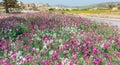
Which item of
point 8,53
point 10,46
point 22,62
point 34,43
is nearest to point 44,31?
point 34,43

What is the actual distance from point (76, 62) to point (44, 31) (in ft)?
11.4

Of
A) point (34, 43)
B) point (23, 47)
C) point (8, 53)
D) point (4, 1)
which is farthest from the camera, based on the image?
point (4, 1)

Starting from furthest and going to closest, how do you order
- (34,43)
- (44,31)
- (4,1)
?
(4,1) → (44,31) → (34,43)

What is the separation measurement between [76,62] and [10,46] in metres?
2.10

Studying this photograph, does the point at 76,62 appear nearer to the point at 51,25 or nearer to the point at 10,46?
the point at 10,46

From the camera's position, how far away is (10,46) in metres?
7.53

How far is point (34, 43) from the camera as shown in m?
7.98

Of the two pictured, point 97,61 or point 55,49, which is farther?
point 55,49

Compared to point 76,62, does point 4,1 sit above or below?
below

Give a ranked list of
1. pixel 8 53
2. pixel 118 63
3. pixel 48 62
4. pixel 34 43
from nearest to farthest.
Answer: pixel 48 62 < pixel 118 63 < pixel 8 53 < pixel 34 43

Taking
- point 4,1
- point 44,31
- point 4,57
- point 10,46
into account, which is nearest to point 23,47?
point 10,46

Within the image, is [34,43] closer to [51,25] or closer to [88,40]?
[88,40]

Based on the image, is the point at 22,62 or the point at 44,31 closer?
the point at 22,62

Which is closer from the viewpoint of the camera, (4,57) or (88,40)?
(4,57)
